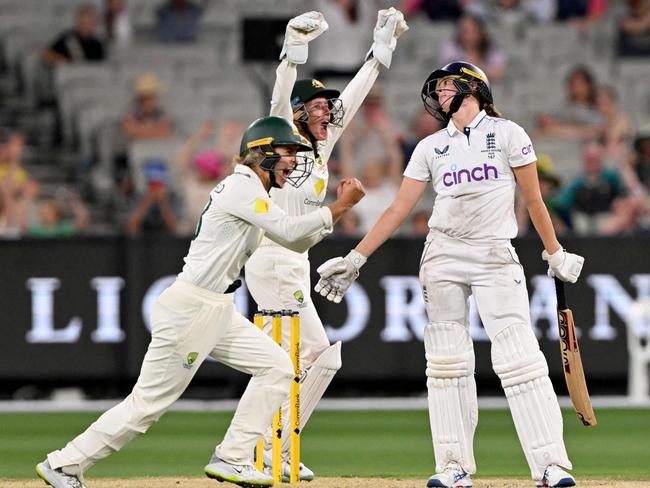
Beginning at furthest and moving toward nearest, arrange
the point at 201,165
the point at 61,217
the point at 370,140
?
the point at 370,140 → the point at 201,165 → the point at 61,217

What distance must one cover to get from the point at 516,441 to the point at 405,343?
9.36 ft

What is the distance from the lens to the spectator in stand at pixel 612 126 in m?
16.8

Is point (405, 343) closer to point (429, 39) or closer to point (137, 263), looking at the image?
point (137, 263)

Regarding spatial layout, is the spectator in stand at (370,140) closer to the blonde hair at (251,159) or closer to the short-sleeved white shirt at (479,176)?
the short-sleeved white shirt at (479,176)

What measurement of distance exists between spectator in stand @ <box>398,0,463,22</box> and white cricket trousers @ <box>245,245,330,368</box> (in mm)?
10140

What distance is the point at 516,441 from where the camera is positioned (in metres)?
11.6

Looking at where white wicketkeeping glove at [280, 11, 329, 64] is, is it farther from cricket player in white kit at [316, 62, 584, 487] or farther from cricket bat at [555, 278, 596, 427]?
cricket bat at [555, 278, 596, 427]

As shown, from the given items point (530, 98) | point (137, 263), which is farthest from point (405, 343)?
point (530, 98)

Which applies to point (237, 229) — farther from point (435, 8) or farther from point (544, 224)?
point (435, 8)

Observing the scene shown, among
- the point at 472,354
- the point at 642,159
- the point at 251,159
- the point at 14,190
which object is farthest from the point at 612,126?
the point at 251,159

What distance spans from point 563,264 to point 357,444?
11.9 ft

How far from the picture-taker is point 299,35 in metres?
9.03

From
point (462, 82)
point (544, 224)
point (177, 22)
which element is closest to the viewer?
point (544, 224)

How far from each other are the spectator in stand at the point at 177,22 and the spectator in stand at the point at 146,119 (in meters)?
1.58
